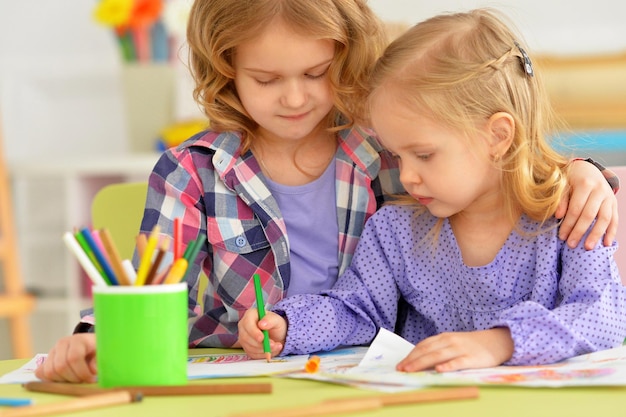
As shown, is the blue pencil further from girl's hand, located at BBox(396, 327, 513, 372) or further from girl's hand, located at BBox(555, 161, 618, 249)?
girl's hand, located at BBox(555, 161, 618, 249)

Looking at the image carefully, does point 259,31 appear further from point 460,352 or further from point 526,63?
point 460,352

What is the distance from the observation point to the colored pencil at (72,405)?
0.67 m

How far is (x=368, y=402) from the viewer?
0.64 m

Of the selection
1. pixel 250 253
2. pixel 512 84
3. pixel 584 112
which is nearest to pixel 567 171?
pixel 512 84

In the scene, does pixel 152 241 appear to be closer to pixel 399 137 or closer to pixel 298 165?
pixel 399 137

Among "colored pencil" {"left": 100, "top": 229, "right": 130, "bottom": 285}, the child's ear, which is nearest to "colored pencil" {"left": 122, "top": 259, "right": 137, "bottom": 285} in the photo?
"colored pencil" {"left": 100, "top": 229, "right": 130, "bottom": 285}

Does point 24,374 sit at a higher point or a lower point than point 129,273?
lower

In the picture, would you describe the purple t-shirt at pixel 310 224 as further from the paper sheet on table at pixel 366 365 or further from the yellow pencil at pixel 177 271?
the yellow pencil at pixel 177 271

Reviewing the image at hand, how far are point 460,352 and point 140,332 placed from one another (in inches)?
10.9

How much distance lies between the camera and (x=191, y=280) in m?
1.12

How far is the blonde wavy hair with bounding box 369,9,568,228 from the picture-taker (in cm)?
97

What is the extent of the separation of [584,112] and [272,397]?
6.41 ft

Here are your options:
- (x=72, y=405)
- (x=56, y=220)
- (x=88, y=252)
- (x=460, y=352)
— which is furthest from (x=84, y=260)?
(x=56, y=220)

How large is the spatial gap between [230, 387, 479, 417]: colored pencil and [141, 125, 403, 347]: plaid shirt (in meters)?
0.45
